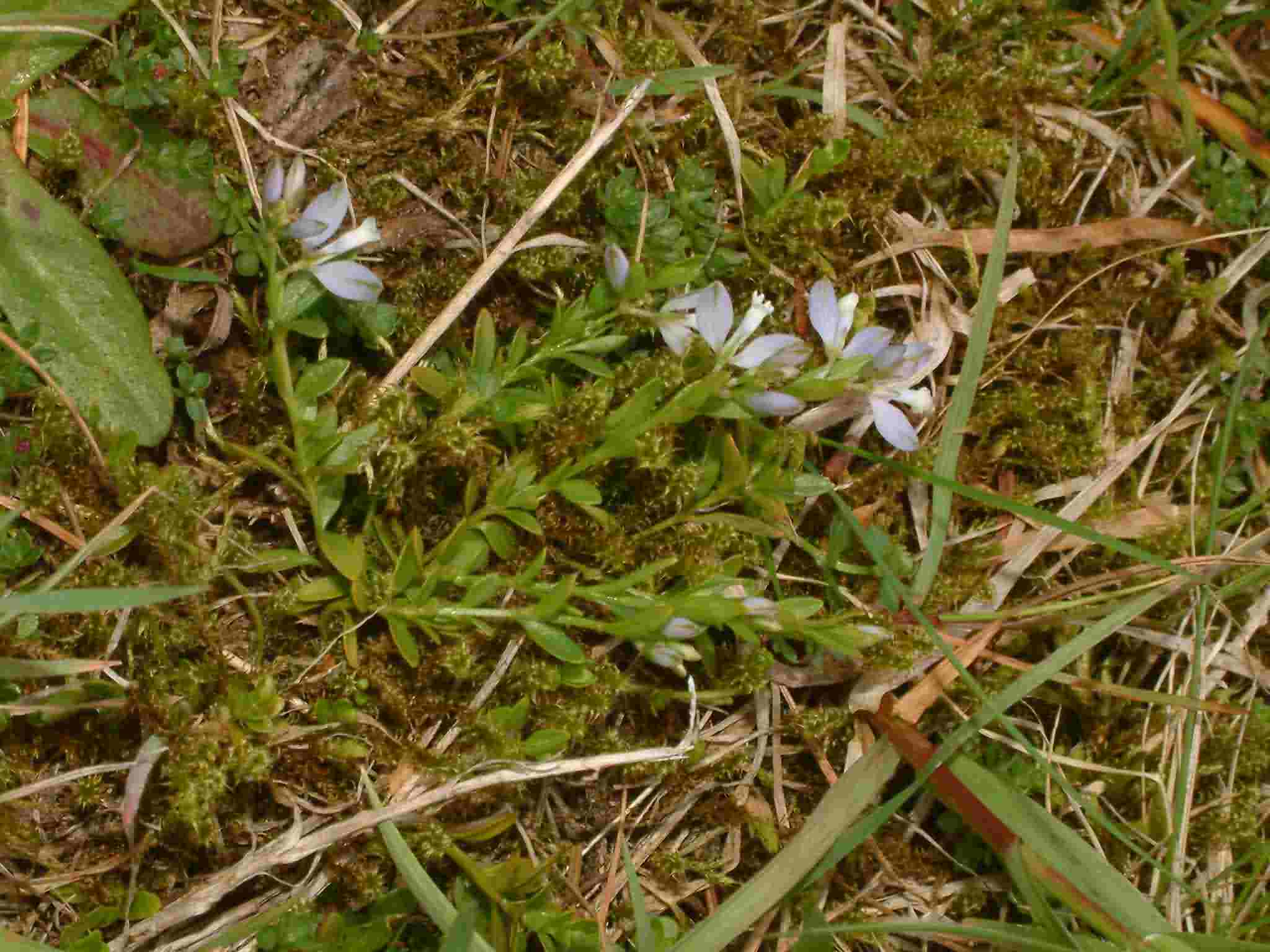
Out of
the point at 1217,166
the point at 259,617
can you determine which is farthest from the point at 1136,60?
the point at 259,617

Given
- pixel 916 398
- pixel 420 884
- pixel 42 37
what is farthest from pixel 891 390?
pixel 42 37

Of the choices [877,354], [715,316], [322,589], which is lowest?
[322,589]

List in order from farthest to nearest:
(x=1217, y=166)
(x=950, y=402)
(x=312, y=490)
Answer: (x=1217, y=166) < (x=950, y=402) < (x=312, y=490)

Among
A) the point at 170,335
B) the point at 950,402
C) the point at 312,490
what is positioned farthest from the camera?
the point at 950,402

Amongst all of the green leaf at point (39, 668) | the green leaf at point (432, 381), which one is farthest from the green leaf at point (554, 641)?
the green leaf at point (39, 668)

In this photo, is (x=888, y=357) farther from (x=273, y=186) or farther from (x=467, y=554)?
(x=273, y=186)

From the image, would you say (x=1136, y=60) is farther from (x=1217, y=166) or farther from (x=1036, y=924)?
(x=1036, y=924)
